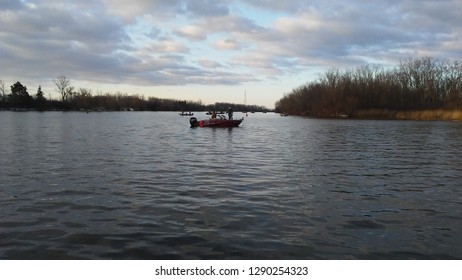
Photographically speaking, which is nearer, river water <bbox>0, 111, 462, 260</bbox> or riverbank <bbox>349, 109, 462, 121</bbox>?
river water <bbox>0, 111, 462, 260</bbox>

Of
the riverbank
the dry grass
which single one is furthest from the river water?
the riverbank

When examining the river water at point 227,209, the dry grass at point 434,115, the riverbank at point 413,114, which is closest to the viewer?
the river water at point 227,209

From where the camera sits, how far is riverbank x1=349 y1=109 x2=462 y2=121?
79.9m

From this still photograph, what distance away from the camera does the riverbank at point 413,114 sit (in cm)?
7994

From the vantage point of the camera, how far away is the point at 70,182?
14.6m

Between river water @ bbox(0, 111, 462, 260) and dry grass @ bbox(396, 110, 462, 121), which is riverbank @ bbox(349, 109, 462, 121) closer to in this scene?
dry grass @ bbox(396, 110, 462, 121)

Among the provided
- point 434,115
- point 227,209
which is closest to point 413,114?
point 434,115

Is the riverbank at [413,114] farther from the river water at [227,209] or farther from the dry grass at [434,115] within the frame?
the river water at [227,209]

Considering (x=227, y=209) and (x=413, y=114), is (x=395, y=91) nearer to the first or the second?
(x=413, y=114)

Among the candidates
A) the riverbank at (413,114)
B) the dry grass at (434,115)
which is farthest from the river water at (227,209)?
the riverbank at (413,114)

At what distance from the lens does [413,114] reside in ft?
301
